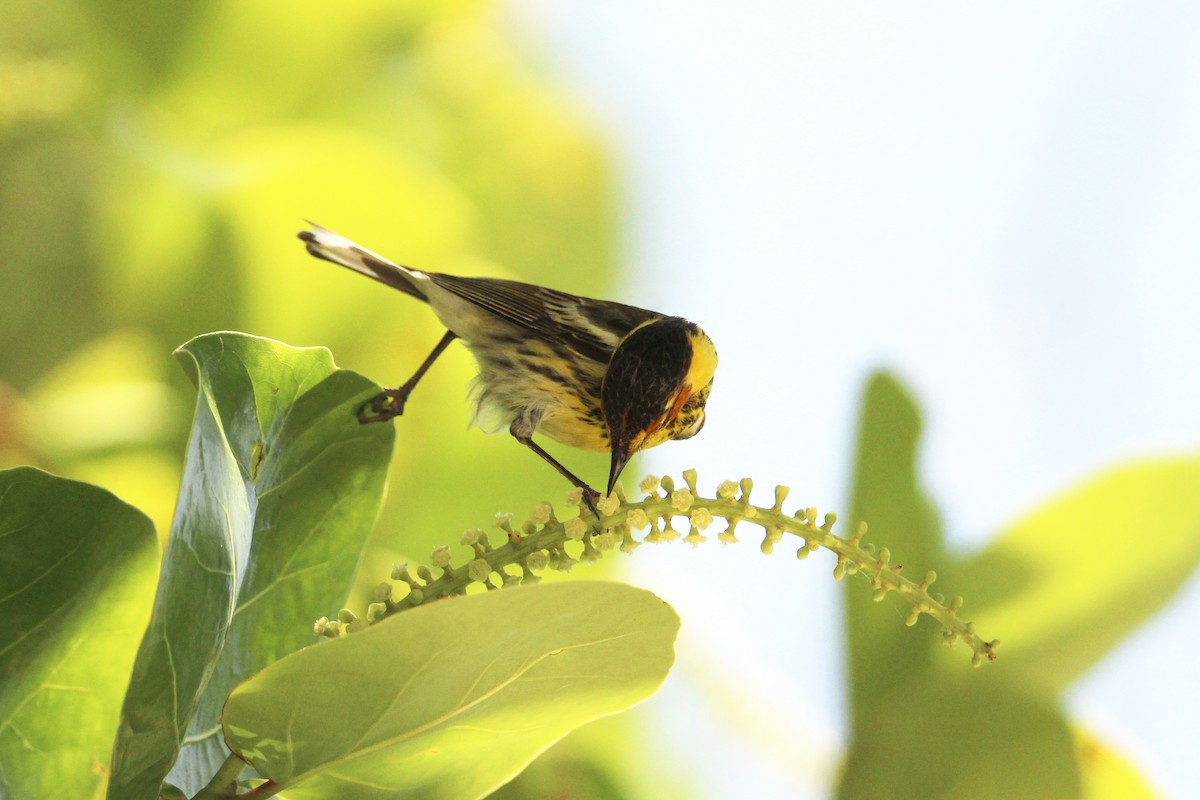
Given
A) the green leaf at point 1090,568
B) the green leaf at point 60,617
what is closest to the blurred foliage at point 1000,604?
the green leaf at point 1090,568

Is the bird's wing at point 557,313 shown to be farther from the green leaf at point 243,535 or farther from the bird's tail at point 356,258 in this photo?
the green leaf at point 243,535

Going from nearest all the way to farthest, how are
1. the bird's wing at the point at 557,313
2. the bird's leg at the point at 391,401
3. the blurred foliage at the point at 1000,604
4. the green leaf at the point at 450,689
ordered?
1. the green leaf at the point at 450,689
2. the bird's leg at the point at 391,401
3. the blurred foliage at the point at 1000,604
4. the bird's wing at the point at 557,313

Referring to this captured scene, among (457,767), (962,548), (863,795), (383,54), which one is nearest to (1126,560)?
(962,548)

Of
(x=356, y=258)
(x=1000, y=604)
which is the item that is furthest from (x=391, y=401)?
(x=1000, y=604)

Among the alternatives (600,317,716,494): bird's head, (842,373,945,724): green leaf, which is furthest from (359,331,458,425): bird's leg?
(842,373,945,724): green leaf

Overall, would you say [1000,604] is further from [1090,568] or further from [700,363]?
[700,363]

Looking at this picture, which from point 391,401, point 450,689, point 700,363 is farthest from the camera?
point 700,363
